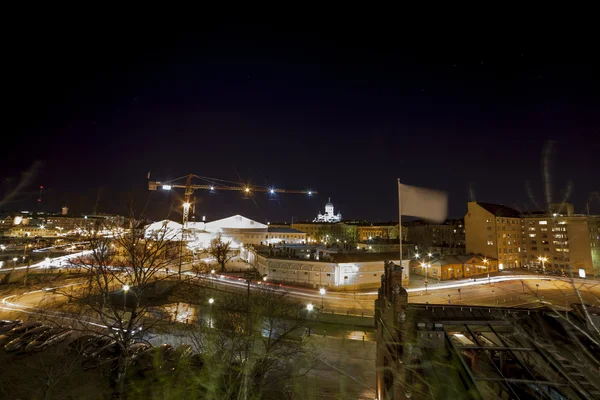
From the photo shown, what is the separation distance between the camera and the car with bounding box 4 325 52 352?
15.6 meters

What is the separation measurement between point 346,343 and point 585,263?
5192 cm

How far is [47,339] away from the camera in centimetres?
1669

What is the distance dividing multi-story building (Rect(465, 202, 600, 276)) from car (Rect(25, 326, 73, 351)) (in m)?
57.3

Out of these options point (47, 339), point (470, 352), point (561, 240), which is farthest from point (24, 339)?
point (561, 240)

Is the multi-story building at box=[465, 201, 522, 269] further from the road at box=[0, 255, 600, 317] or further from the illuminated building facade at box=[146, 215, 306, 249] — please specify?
the illuminated building facade at box=[146, 215, 306, 249]

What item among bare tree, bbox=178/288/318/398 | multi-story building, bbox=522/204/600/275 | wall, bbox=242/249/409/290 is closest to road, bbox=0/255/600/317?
wall, bbox=242/249/409/290

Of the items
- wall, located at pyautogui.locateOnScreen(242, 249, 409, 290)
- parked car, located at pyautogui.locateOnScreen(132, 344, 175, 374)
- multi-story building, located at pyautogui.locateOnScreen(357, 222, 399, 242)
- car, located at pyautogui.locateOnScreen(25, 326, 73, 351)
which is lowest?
parked car, located at pyautogui.locateOnScreen(132, 344, 175, 374)

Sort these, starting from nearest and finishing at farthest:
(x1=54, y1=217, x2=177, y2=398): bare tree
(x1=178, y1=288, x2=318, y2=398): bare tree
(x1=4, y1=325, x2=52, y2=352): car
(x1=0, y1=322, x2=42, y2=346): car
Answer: (x1=54, y1=217, x2=177, y2=398): bare tree
(x1=178, y1=288, x2=318, y2=398): bare tree
(x1=4, y1=325, x2=52, y2=352): car
(x1=0, y1=322, x2=42, y2=346): car

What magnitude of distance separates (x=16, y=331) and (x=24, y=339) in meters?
1.56

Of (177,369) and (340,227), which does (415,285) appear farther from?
(340,227)

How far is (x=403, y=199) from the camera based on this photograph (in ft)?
46.1

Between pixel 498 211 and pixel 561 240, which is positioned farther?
pixel 498 211

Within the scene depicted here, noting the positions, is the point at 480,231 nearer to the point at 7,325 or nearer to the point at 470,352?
the point at 470,352

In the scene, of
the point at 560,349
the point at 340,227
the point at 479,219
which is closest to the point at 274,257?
the point at 560,349
